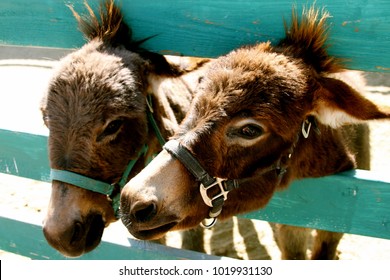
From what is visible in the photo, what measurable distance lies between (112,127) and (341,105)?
1.19 meters

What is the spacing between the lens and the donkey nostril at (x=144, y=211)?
164 cm

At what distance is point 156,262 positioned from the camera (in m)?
2.25

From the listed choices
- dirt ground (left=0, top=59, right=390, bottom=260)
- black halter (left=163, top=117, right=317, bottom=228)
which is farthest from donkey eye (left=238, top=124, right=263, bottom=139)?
dirt ground (left=0, top=59, right=390, bottom=260)

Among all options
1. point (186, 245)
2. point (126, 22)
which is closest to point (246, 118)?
point (126, 22)

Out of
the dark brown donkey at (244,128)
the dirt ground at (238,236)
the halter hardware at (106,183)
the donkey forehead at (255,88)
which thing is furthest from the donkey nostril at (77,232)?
the dirt ground at (238,236)

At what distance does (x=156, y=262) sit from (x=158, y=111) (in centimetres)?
90

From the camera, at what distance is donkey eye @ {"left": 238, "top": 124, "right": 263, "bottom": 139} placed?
5.94ft

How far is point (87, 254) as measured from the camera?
2.68m

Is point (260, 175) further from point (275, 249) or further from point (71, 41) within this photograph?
point (275, 249)

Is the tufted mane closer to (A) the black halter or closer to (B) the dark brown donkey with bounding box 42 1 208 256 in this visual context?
(A) the black halter

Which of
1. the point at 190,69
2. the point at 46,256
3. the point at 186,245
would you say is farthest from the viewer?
the point at 186,245

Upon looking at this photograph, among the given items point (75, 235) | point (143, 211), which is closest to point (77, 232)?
point (75, 235)

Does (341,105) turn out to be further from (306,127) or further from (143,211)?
(143,211)

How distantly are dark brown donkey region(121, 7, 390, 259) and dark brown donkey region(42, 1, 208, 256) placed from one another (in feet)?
1.52
